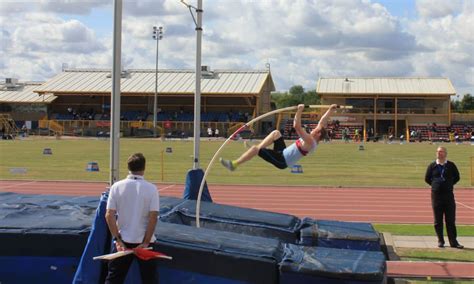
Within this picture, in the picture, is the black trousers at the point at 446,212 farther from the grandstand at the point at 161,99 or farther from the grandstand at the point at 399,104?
the grandstand at the point at 161,99

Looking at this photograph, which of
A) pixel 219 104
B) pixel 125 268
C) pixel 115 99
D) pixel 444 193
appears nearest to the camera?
pixel 125 268

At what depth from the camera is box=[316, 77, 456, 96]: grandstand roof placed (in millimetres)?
53994

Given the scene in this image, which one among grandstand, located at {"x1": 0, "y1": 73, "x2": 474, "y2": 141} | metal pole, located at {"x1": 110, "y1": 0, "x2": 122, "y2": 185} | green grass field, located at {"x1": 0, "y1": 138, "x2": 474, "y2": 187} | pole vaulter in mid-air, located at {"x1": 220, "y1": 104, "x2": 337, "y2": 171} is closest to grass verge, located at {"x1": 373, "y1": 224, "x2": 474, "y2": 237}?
pole vaulter in mid-air, located at {"x1": 220, "y1": 104, "x2": 337, "y2": 171}

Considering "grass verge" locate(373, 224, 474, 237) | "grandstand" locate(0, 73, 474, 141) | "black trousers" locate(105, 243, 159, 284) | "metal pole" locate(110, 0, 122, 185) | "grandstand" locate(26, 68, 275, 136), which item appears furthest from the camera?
"grandstand" locate(26, 68, 275, 136)

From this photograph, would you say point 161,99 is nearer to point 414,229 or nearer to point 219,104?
point 219,104

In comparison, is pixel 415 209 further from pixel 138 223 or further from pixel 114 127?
pixel 138 223

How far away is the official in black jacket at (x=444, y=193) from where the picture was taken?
920 centimetres

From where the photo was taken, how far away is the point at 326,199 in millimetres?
15195

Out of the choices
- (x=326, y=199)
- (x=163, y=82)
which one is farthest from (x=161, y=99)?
(x=326, y=199)

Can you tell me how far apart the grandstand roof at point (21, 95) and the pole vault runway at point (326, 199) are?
5010cm

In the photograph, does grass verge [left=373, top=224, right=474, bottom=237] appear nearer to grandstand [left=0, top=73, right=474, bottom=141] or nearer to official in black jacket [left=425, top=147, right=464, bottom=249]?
official in black jacket [left=425, top=147, right=464, bottom=249]

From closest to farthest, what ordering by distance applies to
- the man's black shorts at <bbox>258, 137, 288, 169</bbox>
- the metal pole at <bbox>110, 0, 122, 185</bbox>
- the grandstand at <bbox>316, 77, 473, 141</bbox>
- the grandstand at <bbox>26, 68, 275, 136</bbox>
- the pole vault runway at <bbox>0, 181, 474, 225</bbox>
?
the man's black shorts at <bbox>258, 137, 288, 169</bbox> → the metal pole at <bbox>110, 0, 122, 185</bbox> → the pole vault runway at <bbox>0, 181, 474, 225</bbox> → the grandstand at <bbox>316, 77, 473, 141</bbox> → the grandstand at <bbox>26, 68, 275, 136</bbox>

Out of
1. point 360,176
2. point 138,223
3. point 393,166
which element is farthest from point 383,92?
point 138,223

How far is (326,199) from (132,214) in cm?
1057
